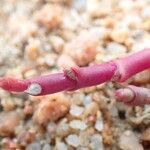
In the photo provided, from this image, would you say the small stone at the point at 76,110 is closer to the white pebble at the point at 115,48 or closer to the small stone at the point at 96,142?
the small stone at the point at 96,142

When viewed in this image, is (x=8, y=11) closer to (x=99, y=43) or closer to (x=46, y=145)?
(x=99, y=43)

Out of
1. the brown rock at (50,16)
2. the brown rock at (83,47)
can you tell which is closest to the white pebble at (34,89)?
the brown rock at (83,47)

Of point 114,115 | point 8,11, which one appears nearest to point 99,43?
point 114,115

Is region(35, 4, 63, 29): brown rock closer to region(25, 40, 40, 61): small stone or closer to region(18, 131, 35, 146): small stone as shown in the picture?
region(25, 40, 40, 61): small stone

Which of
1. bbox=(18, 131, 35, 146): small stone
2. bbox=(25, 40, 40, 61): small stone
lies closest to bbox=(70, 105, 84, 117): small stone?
bbox=(18, 131, 35, 146): small stone

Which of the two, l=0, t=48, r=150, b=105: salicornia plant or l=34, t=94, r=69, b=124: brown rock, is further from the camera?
l=34, t=94, r=69, b=124: brown rock
